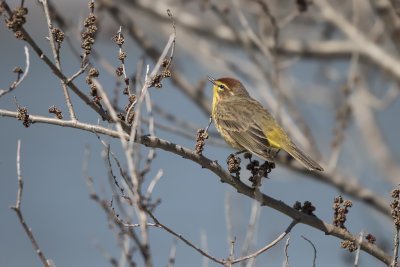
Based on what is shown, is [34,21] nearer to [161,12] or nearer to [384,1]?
[161,12]

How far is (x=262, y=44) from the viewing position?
25.8 feet

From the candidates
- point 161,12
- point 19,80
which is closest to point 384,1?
point 161,12

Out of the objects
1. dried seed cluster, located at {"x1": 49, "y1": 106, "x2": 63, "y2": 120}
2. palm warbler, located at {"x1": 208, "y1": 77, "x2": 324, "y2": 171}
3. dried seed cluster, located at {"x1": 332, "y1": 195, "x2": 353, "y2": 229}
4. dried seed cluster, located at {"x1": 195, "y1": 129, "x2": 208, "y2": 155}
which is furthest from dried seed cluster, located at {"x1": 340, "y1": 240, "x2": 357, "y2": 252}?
dried seed cluster, located at {"x1": 49, "y1": 106, "x2": 63, "y2": 120}

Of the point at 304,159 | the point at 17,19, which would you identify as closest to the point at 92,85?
the point at 17,19

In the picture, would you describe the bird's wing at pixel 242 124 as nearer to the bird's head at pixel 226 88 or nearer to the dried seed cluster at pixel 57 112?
the bird's head at pixel 226 88

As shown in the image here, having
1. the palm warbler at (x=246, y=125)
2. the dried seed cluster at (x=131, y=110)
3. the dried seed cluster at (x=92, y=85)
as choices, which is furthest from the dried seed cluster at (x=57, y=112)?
the palm warbler at (x=246, y=125)

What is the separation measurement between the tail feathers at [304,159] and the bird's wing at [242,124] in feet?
1.07

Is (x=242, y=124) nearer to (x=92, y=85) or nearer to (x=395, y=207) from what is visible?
(x=395, y=207)

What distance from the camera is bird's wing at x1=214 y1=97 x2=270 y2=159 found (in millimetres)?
6770

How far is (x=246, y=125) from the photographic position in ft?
24.2

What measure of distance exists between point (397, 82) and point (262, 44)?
2489mm

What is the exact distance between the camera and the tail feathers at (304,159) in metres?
6.59

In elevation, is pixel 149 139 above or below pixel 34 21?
below

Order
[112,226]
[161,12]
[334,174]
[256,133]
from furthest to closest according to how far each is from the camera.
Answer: [161,12], [334,174], [256,133], [112,226]
